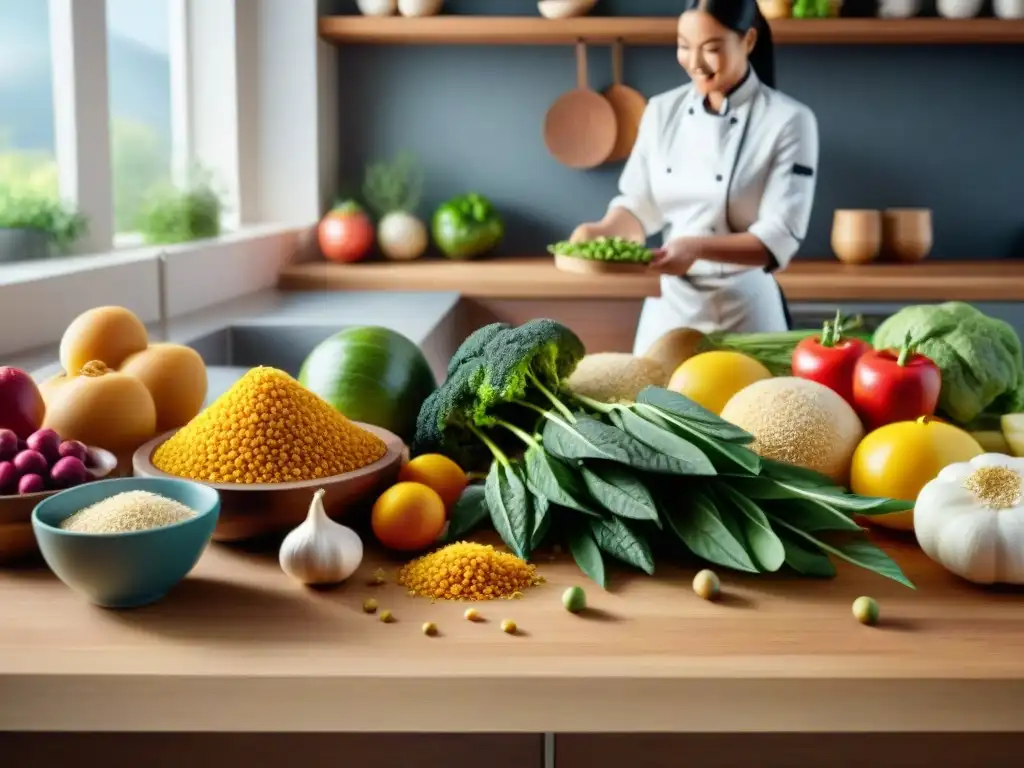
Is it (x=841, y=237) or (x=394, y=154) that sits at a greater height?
(x=394, y=154)

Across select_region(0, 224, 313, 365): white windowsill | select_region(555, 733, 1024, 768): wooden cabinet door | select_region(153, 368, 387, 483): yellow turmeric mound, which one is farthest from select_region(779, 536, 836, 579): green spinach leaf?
select_region(0, 224, 313, 365): white windowsill

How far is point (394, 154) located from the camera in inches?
153

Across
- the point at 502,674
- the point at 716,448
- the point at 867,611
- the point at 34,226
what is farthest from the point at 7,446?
the point at 34,226

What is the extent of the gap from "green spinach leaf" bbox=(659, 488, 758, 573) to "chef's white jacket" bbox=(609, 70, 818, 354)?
69.5 inches

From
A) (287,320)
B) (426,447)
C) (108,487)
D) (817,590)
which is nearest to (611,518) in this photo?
(817,590)

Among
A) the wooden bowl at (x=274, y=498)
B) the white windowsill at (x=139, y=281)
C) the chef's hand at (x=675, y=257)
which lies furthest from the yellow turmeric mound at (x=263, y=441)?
the chef's hand at (x=675, y=257)

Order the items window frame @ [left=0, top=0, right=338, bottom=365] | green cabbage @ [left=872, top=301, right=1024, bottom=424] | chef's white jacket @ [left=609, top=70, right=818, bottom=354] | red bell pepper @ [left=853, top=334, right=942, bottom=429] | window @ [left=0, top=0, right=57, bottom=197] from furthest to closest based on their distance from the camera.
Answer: chef's white jacket @ [left=609, top=70, right=818, bottom=354] → window frame @ [left=0, top=0, right=338, bottom=365] → window @ [left=0, top=0, right=57, bottom=197] → green cabbage @ [left=872, top=301, right=1024, bottom=424] → red bell pepper @ [left=853, top=334, right=942, bottom=429]

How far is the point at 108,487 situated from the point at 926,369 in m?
0.75

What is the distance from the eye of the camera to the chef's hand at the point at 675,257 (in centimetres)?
244

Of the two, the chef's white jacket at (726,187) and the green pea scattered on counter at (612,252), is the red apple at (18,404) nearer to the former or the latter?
the green pea scattered on counter at (612,252)

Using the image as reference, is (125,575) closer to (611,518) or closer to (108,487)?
(108,487)

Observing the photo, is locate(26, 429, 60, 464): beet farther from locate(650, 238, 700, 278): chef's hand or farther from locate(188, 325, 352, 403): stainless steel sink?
locate(650, 238, 700, 278): chef's hand

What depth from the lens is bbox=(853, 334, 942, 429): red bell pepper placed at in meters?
1.04

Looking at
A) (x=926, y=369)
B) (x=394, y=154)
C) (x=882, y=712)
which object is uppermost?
(x=394, y=154)
